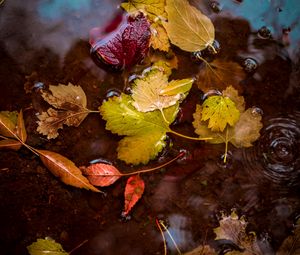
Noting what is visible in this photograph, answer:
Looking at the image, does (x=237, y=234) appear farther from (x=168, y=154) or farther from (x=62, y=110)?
(x=62, y=110)

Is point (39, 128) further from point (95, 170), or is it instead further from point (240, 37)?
point (240, 37)

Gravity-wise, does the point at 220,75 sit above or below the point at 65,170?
above

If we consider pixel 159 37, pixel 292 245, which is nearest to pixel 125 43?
pixel 159 37

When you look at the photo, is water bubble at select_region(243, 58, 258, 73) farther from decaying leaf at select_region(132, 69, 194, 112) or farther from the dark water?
decaying leaf at select_region(132, 69, 194, 112)

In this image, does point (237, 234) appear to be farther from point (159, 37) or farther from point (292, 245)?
point (159, 37)

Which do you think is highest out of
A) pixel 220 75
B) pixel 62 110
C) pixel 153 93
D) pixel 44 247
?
pixel 220 75

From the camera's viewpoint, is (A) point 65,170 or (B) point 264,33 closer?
(A) point 65,170
